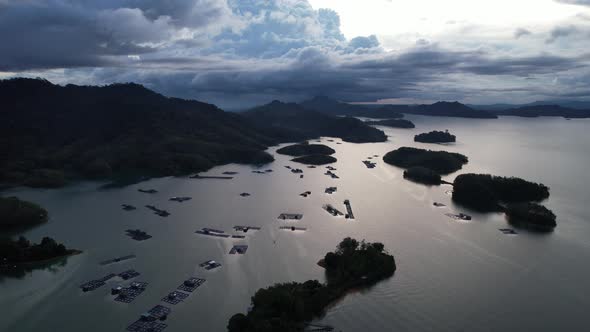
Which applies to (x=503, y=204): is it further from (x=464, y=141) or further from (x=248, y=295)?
(x=464, y=141)

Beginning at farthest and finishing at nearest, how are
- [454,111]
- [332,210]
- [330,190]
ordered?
[454,111]
[330,190]
[332,210]

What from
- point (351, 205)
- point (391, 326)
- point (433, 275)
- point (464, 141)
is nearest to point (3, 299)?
point (391, 326)

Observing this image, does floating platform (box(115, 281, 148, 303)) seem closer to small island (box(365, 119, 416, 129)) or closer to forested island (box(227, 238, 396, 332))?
forested island (box(227, 238, 396, 332))

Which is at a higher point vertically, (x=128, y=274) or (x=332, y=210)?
(x=332, y=210)

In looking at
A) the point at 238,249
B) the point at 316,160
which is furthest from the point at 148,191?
the point at 316,160

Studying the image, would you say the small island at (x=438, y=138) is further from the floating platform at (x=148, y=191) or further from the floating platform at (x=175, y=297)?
the floating platform at (x=175, y=297)

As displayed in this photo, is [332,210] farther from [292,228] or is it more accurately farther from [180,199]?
[180,199]
